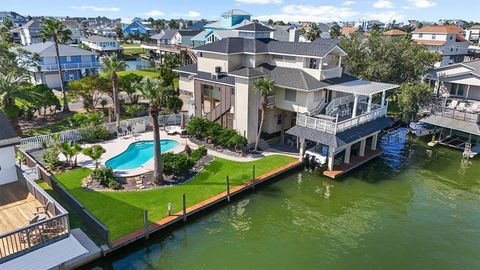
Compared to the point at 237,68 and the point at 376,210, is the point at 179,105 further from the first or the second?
the point at 376,210

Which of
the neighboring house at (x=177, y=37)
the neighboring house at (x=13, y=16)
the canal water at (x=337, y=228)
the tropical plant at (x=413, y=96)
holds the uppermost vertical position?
the neighboring house at (x=13, y=16)

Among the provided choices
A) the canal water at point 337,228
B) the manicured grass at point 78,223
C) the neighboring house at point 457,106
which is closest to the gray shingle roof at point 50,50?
the manicured grass at point 78,223

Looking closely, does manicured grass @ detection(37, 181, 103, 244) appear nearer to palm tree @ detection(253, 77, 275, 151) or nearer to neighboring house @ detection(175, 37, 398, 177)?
neighboring house @ detection(175, 37, 398, 177)

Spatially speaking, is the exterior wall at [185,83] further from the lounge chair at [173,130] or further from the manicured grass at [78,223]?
the manicured grass at [78,223]

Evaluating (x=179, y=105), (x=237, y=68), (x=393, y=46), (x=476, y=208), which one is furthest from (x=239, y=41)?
(x=476, y=208)

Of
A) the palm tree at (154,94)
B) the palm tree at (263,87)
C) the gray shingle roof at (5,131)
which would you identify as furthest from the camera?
the palm tree at (263,87)

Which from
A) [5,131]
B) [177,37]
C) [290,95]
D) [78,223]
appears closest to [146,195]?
[78,223]
